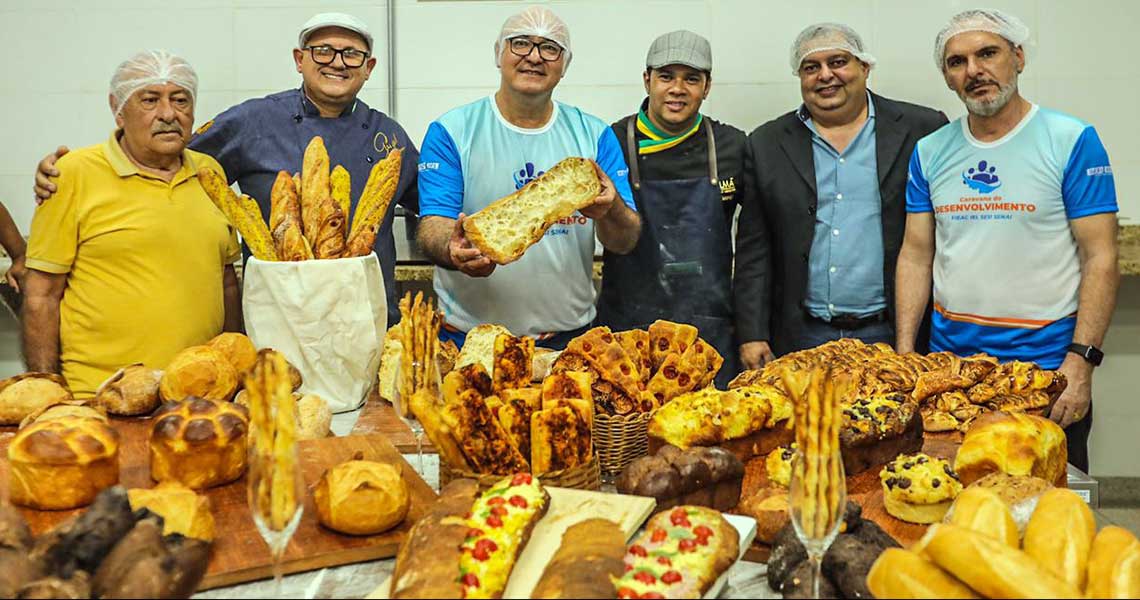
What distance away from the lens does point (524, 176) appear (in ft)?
11.6

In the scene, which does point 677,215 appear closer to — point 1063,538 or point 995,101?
point 995,101

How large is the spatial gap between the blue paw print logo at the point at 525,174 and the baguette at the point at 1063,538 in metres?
2.35

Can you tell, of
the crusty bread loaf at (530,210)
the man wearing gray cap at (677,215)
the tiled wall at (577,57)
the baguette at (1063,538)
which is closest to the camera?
the baguette at (1063,538)

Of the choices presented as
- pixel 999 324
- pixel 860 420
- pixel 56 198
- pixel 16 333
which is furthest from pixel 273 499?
pixel 16 333

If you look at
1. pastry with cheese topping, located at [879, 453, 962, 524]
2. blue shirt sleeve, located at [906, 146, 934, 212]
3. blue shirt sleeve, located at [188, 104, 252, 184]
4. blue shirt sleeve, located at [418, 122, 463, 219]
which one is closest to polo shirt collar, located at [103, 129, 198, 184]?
blue shirt sleeve, located at [188, 104, 252, 184]

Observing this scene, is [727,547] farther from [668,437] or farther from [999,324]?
[999,324]

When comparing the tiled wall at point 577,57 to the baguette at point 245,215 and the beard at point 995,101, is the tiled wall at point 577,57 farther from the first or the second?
the baguette at point 245,215

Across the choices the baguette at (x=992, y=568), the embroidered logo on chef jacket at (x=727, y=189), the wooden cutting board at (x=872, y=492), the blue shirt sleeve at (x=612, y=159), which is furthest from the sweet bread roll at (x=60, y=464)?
the embroidered logo on chef jacket at (x=727, y=189)

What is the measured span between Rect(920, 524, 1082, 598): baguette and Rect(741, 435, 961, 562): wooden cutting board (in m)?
0.47

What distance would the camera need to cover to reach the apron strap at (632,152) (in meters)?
3.87

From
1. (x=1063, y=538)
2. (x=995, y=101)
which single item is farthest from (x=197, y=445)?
(x=995, y=101)

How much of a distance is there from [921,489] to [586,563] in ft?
2.56

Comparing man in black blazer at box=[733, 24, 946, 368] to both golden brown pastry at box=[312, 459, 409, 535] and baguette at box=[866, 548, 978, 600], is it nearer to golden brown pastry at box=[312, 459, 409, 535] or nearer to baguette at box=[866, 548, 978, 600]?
golden brown pastry at box=[312, 459, 409, 535]

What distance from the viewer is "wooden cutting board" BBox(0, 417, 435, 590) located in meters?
1.64
